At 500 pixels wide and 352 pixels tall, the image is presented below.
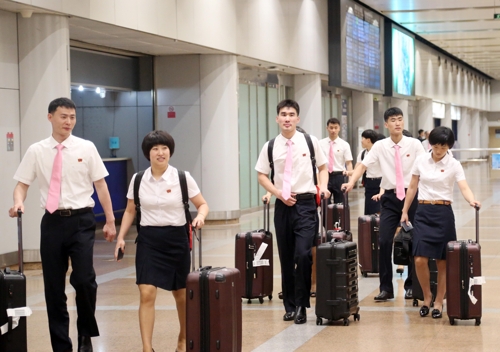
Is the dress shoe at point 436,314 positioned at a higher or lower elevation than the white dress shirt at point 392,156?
lower

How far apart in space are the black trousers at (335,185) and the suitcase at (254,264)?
4.97 m

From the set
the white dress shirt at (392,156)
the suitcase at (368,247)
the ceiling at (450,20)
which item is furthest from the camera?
the ceiling at (450,20)

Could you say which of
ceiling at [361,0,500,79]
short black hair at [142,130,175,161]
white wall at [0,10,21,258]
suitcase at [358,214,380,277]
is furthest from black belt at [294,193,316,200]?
ceiling at [361,0,500,79]

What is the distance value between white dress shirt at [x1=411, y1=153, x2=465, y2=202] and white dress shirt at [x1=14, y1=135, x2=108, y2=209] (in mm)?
2920

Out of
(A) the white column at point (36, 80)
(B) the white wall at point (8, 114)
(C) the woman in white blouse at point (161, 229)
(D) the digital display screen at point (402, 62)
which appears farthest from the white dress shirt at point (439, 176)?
(D) the digital display screen at point (402, 62)

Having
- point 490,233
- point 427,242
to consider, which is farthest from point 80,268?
point 490,233

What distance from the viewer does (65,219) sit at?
19.9 feet

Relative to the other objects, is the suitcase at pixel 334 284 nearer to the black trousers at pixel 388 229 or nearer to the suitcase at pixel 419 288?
the suitcase at pixel 419 288

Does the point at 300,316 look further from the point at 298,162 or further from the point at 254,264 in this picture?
the point at 298,162

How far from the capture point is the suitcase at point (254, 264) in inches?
327

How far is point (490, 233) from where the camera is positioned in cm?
1437

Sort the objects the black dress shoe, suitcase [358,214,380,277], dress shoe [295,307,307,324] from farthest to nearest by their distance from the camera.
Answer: suitcase [358,214,380,277] < the black dress shoe < dress shoe [295,307,307,324]

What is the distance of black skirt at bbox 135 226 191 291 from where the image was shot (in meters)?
5.80

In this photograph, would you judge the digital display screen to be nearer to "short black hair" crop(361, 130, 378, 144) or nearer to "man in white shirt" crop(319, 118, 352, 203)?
"man in white shirt" crop(319, 118, 352, 203)
